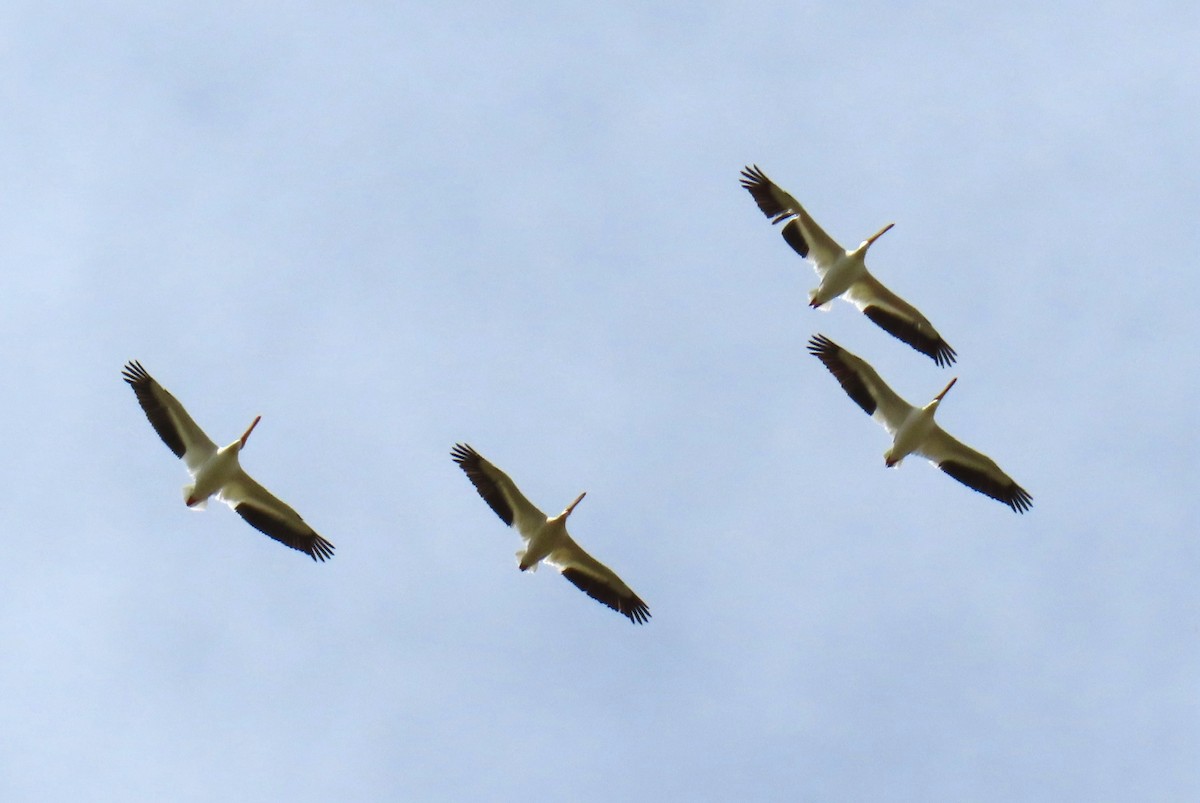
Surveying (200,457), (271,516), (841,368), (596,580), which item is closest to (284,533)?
(271,516)

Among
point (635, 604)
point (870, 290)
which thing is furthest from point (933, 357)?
point (635, 604)

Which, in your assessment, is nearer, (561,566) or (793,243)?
(561,566)

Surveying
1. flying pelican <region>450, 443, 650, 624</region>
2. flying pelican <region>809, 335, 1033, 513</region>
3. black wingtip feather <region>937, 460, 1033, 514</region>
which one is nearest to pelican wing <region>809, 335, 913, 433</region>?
flying pelican <region>809, 335, 1033, 513</region>

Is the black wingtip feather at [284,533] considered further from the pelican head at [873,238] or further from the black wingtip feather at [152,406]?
the pelican head at [873,238]

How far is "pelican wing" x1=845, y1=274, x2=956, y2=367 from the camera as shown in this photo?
37750 millimetres

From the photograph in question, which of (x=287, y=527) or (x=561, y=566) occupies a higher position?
(x=561, y=566)

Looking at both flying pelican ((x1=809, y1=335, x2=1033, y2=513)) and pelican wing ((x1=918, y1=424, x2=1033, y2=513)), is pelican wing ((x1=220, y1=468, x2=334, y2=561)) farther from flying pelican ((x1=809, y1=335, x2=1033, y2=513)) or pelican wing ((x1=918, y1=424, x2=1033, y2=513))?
pelican wing ((x1=918, y1=424, x2=1033, y2=513))

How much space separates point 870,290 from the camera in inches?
1486

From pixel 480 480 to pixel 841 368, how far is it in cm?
775

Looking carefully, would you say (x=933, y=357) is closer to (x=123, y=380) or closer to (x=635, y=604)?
(x=635, y=604)

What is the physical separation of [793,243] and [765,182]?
5.10 ft

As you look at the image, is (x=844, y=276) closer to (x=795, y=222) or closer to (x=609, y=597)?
(x=795, y=222)

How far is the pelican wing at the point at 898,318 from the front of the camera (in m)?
37.8

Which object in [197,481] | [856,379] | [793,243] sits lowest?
[197,481]
